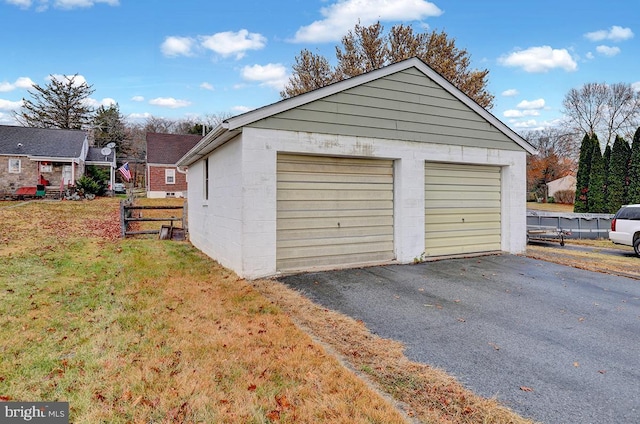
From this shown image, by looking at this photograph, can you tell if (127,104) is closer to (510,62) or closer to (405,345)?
(510,62)

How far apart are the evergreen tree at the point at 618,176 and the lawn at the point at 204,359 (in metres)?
26.8

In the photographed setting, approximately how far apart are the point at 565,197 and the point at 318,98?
143 feet

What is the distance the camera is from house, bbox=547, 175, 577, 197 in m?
40.8

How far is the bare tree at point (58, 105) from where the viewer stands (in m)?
36.5

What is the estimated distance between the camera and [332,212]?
7113 millimetres

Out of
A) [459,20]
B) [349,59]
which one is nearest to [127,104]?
[349,59]

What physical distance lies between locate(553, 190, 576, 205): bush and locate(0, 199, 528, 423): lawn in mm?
44639

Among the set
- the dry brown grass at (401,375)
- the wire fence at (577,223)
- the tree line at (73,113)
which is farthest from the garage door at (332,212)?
the tree line at (73,113)

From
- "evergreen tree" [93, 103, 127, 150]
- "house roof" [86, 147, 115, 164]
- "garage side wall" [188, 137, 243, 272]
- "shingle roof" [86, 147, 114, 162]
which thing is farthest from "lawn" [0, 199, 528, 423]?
"evergreen tree" [93, 103, 127, 150]

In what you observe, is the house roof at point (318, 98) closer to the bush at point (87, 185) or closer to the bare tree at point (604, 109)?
the bush at point (87, 185)

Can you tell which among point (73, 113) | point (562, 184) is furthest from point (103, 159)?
point (562, 184)

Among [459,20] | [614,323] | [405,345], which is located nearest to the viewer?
[405,345]

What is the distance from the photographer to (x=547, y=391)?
273 cm

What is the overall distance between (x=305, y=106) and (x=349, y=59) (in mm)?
18600
